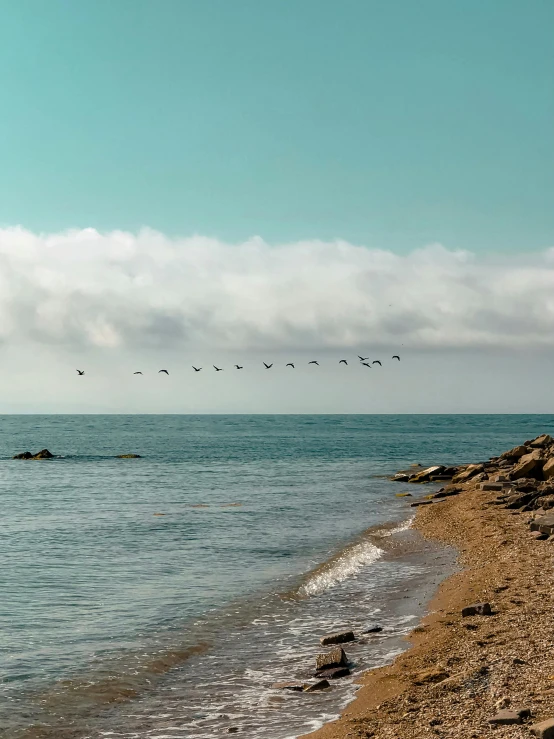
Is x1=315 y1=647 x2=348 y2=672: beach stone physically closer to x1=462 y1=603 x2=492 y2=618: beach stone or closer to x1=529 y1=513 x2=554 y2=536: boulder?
x1=462 y1=603 x2=492 y2=618: beach stone

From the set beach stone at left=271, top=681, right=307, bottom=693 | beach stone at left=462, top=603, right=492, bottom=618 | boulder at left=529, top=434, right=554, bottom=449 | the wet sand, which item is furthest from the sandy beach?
boulder at left=529, top=434, right=554, bottom=449

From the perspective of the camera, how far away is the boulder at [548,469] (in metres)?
41.0

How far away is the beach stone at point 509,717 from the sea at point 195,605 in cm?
325

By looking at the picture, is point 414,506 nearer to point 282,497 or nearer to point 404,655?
point 282,497

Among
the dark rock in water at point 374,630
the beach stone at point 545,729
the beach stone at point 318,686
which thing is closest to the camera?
the beach stone at point 545,729

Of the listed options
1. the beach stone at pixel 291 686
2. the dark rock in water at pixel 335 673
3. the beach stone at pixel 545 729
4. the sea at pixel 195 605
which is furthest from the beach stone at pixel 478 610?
the beach stone at pixel 545 729

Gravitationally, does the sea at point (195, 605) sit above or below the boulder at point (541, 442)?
below

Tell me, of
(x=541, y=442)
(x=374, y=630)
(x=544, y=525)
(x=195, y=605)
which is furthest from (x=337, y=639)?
(x=541, y=442)

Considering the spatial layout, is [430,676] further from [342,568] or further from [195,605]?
[342,568]

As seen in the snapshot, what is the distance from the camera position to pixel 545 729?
9.33m

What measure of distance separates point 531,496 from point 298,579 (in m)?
16.0

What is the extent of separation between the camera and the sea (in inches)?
538

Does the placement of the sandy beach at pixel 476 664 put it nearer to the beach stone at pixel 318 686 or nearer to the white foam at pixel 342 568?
the beach stone at pixel 318 686

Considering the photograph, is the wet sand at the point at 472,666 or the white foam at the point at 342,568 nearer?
the wet sand at the point at 472,666
